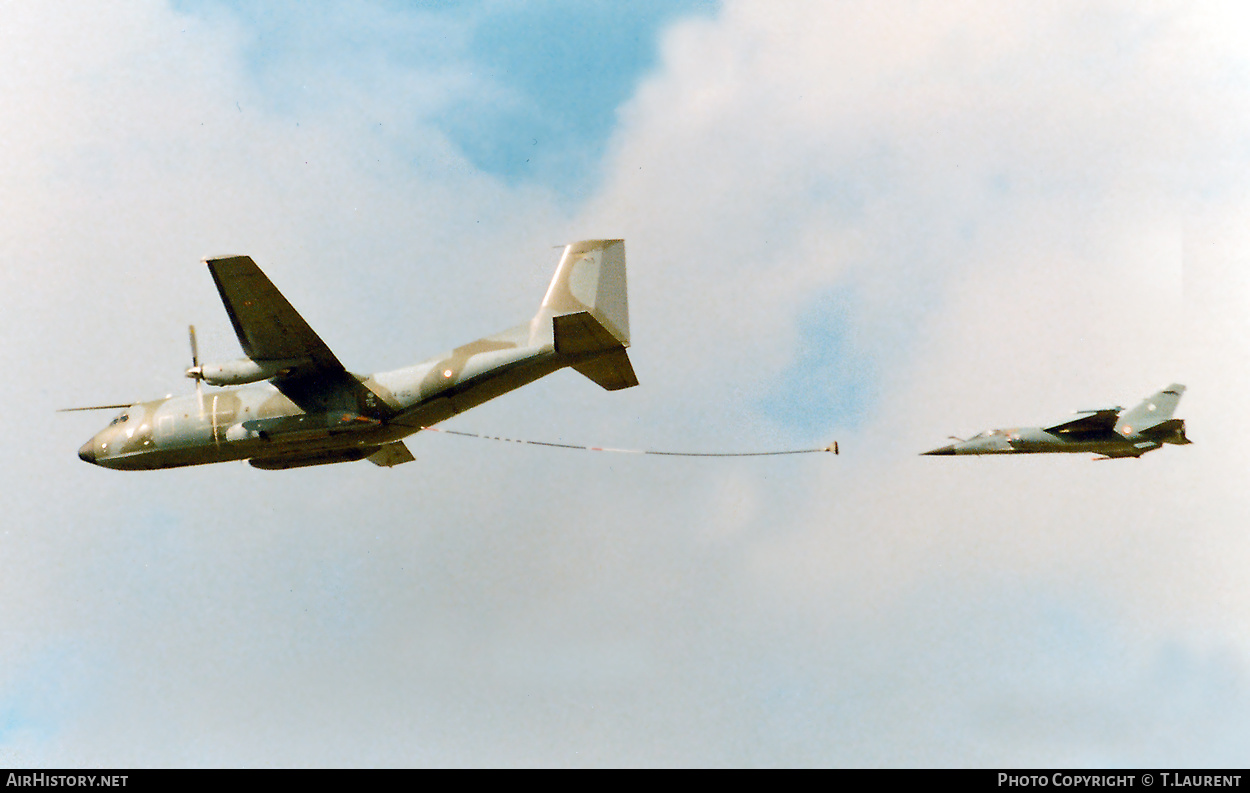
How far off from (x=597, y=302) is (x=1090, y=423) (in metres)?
27.7

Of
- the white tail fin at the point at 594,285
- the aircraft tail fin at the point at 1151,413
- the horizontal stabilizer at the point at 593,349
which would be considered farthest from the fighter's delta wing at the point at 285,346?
the aircraft tail fin at the point at 1151,413

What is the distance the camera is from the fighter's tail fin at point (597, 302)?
1257 inches

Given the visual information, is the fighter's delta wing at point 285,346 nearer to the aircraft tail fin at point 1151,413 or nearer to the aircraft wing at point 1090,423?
the aircraft wing at point 1090,423

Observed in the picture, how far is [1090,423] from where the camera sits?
165ft

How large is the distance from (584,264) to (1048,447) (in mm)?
27879

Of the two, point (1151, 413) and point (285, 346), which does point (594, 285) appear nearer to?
point (285, 346)

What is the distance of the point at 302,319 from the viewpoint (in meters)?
30.7

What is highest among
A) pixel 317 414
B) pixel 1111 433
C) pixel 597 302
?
pixel 597 302

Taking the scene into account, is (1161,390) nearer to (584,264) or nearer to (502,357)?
(584,264)

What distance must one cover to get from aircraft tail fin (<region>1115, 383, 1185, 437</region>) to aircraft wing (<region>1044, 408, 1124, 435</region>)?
903 mm

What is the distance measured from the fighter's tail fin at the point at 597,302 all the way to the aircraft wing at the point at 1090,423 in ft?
86.8
